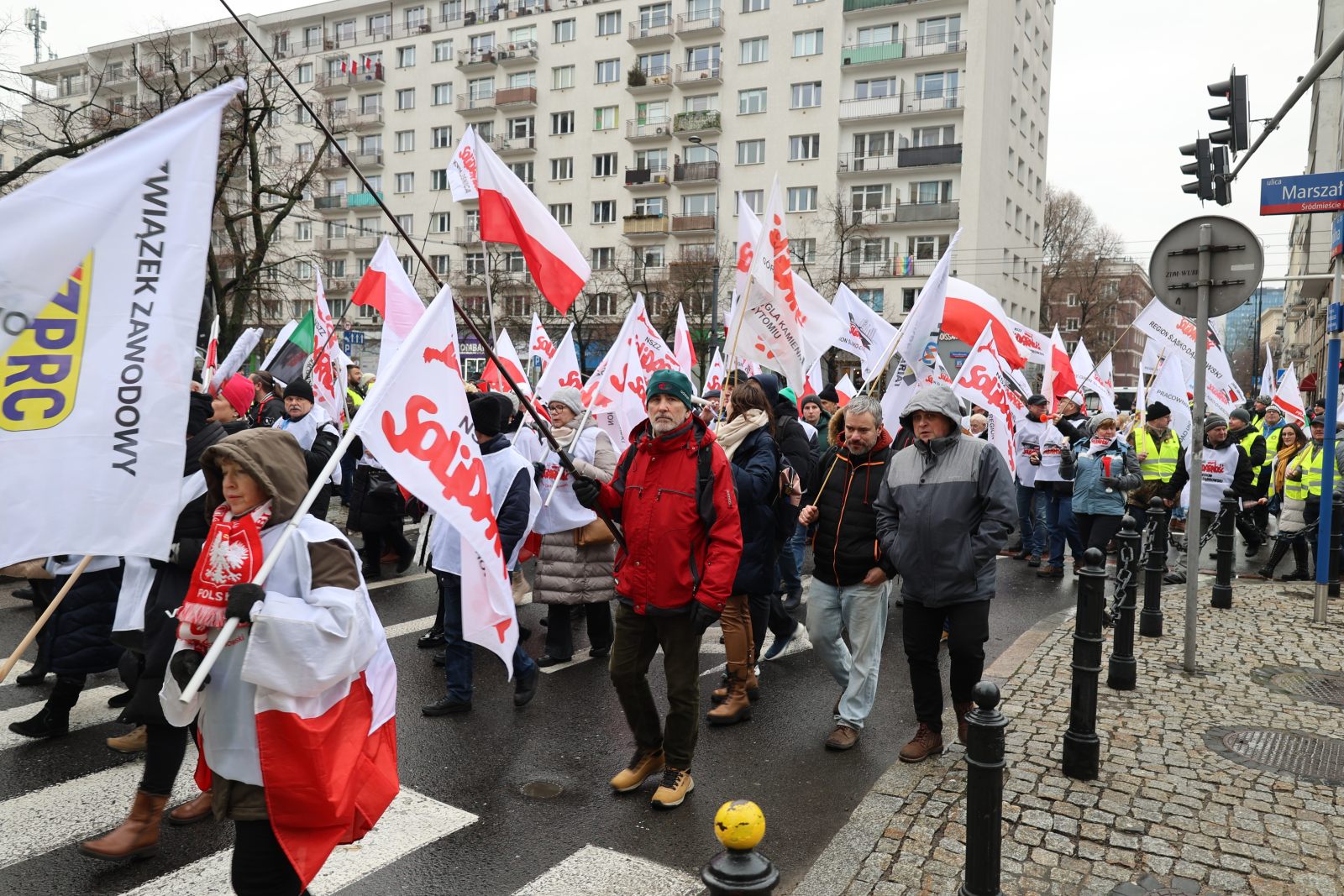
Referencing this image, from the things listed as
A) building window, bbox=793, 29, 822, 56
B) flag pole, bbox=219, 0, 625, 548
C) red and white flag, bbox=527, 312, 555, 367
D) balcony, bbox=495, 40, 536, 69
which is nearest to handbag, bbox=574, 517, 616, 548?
flag pole, bbox=219, 0, 625, 548

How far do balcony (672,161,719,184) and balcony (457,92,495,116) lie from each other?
43.7 ft

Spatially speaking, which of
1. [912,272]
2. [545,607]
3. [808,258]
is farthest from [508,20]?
[545,607]

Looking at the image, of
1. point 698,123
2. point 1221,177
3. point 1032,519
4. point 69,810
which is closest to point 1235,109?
point 1221,177

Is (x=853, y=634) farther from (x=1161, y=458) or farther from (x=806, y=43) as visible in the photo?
(x=806, y=43)

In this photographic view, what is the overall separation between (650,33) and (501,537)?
52146 mm

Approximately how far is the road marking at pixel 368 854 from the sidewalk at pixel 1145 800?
166cm

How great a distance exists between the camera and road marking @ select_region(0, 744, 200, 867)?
3973 millimetres

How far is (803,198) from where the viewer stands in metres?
49.7

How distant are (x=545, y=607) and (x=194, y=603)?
19.2ft

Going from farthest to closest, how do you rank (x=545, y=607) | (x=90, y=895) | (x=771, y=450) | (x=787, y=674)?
(x=545, y=607) < (x=787, y=674) < (x=771, y=450) < (x=90, y=895)

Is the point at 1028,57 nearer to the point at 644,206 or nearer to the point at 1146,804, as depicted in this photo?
the point at 644,206

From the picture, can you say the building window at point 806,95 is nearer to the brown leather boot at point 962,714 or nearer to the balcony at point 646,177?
the balcony at point 646,177

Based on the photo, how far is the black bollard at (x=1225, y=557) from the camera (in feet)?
30.0

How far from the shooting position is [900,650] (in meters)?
7.46
